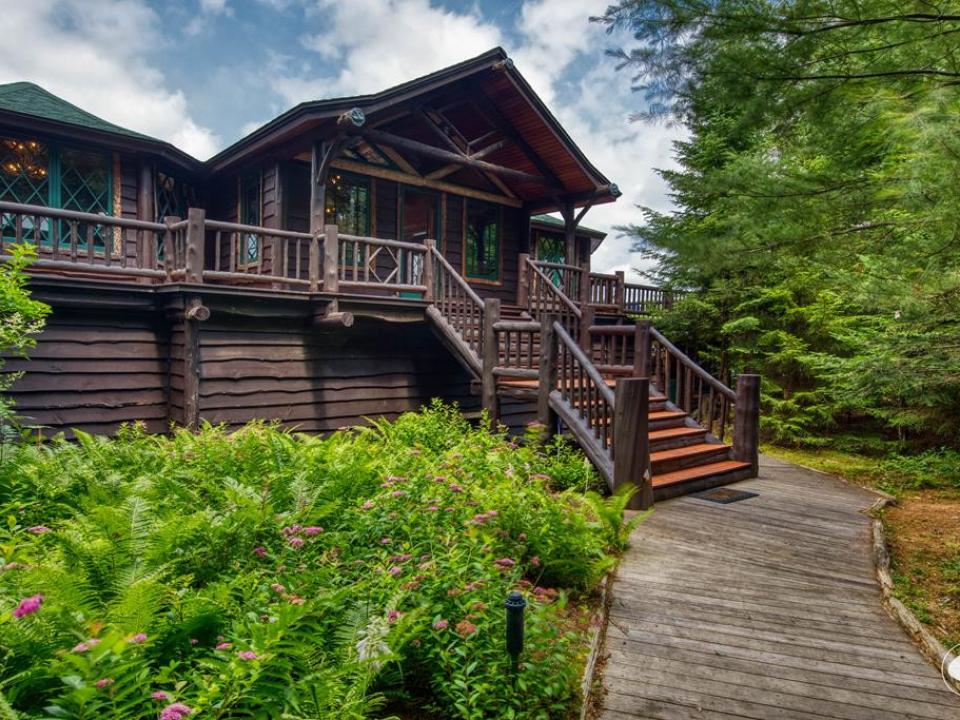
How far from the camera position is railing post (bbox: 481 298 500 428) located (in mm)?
8523

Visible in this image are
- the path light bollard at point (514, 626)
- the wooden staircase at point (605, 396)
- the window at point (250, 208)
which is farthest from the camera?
the window at point (250, 208)

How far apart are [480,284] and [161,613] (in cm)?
1168

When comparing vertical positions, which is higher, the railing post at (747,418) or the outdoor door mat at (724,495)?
the railing post at (747,418)

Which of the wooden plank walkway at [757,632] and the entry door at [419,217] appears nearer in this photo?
the wooden plank walkway at [757,632]

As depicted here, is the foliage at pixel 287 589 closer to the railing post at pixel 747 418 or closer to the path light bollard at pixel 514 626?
the path light bollard at pixel 514 626

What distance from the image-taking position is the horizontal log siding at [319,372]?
8141mm

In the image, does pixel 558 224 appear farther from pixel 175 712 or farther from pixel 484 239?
pixel 175 712

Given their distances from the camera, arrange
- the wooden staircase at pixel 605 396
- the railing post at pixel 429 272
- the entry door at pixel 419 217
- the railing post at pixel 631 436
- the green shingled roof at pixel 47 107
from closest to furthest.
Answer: the railing post at pixel 631 436 → the wooden staircase at pixel 605 396 → the railing post at pixel 429 272 → the green shingled roof at pixel 47 107 → the entry door at pixel 419 217

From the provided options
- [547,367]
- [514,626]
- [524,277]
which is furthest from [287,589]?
[524,277]

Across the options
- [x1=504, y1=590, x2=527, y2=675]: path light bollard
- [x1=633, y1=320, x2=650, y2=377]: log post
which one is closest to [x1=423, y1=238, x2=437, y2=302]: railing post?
[x1=633, y1=320, x2=650, y2=377]: log post

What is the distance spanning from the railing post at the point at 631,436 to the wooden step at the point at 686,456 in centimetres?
90

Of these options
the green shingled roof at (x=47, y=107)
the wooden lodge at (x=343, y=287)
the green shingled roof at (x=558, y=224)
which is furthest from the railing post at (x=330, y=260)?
the green shingled roof at (x=558, y=224)

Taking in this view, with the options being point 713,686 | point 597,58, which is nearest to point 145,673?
point 713,686

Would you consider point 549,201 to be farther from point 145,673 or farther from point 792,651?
point 145,673
